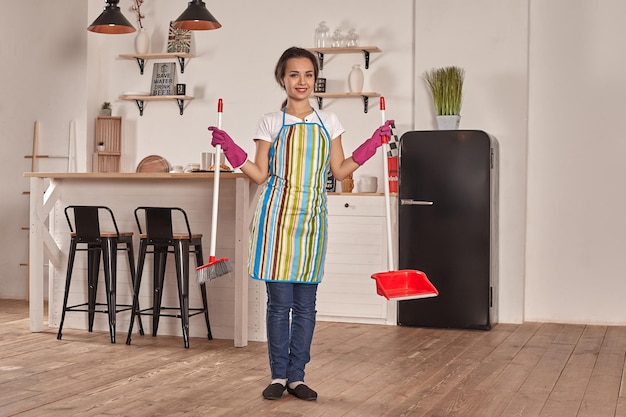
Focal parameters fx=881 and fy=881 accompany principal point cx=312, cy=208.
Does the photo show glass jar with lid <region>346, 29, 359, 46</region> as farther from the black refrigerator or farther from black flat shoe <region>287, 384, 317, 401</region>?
black flat shoe <region>287, 384, 317, 401</region>

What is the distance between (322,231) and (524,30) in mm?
3238

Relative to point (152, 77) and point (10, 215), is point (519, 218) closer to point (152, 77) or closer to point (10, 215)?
point (152, 77)

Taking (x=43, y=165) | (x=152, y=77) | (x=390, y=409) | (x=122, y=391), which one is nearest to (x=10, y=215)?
(x=43, y=165)

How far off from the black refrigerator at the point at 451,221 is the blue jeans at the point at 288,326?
2.48m

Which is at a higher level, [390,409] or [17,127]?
[17,127]

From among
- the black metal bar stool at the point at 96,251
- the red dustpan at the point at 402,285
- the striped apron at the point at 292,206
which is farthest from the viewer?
the black metal bar stool at the point at 96,251

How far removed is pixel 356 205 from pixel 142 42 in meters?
2.41

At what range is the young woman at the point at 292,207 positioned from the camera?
3705mm

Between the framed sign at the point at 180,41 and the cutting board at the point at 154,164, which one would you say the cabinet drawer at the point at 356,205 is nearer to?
the cutting board at the point at 154,164

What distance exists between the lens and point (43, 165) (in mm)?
7562

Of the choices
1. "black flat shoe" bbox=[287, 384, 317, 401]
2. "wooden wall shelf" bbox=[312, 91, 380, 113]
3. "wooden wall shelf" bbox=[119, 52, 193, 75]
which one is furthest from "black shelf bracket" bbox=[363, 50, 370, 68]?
"black flat shoe" bbox=[287, 384, 317, 401]

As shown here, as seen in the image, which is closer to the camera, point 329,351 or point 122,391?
point 122,391

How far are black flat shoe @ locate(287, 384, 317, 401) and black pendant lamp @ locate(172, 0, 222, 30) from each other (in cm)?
301

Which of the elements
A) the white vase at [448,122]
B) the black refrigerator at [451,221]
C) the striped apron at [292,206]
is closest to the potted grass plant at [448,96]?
the white vase at [448,122]
